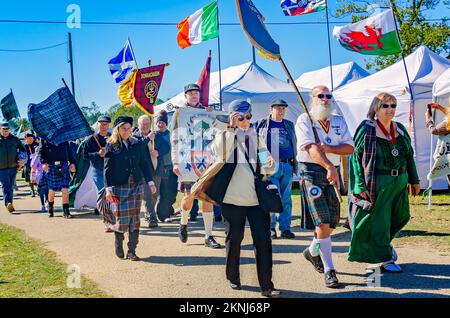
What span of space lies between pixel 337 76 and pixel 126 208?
63.4ft

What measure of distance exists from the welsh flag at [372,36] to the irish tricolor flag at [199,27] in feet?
9.62

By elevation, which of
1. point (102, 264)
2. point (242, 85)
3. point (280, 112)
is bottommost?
point (102, 264)

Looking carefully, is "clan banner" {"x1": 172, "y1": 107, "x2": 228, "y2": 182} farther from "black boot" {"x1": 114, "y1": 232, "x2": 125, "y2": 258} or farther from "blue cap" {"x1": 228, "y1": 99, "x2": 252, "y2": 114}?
"blue cap" {"x1": 228, "y1": 99, "x2": 252, "y2": 114}

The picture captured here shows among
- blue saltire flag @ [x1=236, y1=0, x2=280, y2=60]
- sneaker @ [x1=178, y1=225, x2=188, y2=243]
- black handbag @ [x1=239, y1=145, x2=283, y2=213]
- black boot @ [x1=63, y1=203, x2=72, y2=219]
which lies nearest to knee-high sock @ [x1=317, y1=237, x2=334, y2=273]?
black handbag @ [x1=239, y1=145, x2=283, y2=213]

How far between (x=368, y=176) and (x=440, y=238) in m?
2.56

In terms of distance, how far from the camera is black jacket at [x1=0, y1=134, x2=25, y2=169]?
39.0 feet

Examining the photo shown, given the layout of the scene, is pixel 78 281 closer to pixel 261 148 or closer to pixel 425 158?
pixel 261 148

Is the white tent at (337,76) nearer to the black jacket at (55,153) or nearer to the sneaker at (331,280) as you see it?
the black jacket at (55,153)

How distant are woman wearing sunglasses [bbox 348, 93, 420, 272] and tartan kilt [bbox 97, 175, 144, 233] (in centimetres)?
271

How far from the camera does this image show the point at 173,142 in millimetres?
7289

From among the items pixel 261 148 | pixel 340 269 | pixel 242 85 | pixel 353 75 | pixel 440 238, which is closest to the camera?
pixel 261 148

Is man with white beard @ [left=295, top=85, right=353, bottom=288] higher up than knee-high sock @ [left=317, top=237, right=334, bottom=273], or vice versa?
man with white beard @ [left=295, top=85, right=353, bottom=288]

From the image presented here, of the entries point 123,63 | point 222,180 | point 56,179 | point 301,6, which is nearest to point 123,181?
point 222,180
